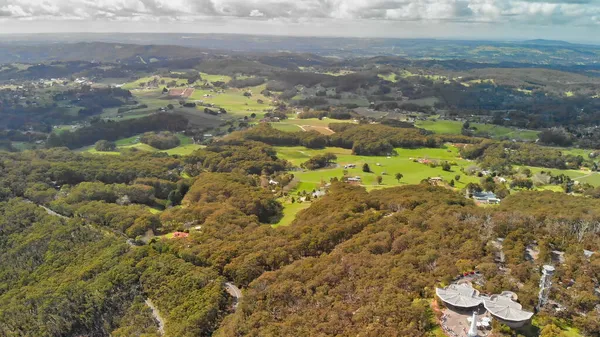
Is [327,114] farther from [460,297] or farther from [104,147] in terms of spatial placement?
[460,297]

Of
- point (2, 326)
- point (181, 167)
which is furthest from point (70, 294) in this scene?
point (181, 167)

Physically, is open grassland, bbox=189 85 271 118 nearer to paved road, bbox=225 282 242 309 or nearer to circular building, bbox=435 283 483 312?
paved road, bbox=225 282 242 309

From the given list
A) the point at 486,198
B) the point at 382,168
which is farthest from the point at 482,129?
the point at 486,198

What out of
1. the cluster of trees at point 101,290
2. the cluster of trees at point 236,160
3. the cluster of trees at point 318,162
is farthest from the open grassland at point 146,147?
the cluster of trees at point 101,290

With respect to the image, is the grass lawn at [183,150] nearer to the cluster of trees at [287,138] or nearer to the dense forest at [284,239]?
the dense forest at [284,239]

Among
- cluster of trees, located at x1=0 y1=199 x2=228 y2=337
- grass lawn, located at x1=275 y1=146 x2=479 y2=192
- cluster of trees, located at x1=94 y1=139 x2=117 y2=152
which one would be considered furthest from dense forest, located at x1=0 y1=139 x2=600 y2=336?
cluster of trees, located at x1=94 y1=139 x2=117 y2=152

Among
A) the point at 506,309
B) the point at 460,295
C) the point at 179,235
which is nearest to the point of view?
the point at 506,309
